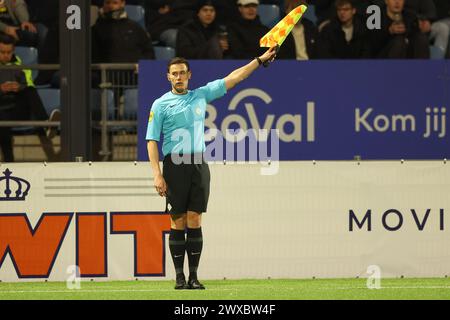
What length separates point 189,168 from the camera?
982cm

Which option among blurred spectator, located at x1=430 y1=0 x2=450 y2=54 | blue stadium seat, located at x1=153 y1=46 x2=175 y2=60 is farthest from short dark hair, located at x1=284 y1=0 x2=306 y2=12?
blurred spectator, located at x1=430 y1=0 x2=450 y2=54

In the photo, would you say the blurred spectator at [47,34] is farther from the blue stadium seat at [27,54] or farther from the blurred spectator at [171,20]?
the blurred spectator at [171,20]

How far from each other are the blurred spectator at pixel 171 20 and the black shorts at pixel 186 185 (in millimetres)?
5505

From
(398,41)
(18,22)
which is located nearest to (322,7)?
(398,41)

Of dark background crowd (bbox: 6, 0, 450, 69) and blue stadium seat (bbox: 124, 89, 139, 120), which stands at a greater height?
dark background crowd (bbox: 6, 0, 450, 69)

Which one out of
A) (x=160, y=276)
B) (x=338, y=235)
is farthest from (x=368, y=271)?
(x=160, y=276)

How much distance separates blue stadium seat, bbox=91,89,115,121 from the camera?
43.4ft

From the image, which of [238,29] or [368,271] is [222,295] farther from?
[238,29]

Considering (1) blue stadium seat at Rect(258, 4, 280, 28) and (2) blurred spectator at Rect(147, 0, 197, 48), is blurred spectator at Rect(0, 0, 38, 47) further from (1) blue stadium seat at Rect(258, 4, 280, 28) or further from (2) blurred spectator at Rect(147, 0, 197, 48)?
(1) blue stadium seat at Rect(258, 4, 280, 28)

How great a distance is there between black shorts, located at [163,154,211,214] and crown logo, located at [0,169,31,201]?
68.6 inches

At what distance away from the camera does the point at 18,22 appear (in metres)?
15.1

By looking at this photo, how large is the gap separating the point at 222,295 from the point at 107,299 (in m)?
0.90

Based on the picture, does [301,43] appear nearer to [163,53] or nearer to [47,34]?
[163,53]

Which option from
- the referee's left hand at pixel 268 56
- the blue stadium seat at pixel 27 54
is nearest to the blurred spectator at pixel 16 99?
the blue stadium seat at pixel 27 54
